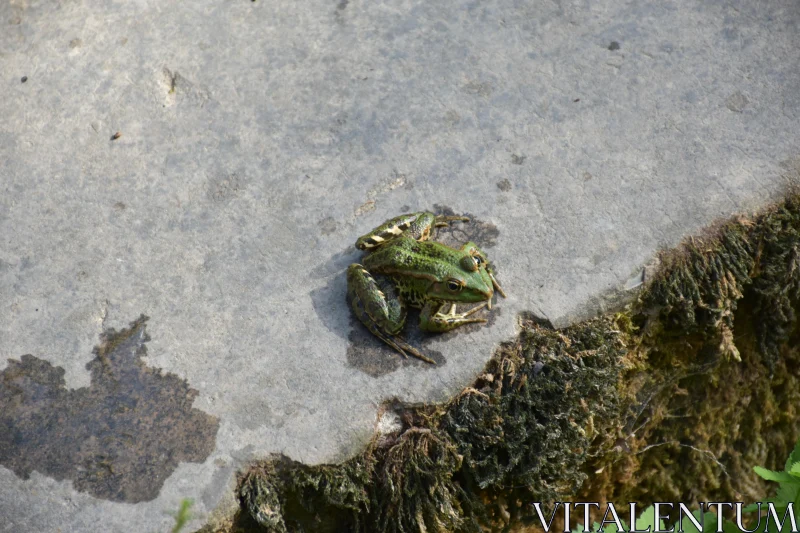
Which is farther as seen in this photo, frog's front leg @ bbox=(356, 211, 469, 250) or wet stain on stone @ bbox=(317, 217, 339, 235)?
wet stain on stone @ bbox=(317, 217, 339, 235)

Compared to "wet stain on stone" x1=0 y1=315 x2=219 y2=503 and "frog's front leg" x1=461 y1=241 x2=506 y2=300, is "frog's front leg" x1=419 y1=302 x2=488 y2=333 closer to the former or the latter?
"frog's front leg" x1=461 y1=241 x2=506 y2=300

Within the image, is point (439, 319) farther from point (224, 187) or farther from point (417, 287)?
point (224, 187)

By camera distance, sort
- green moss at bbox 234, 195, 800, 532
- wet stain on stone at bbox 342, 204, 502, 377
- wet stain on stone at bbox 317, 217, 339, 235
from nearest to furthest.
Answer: green moss at bbox 234, 195, 800, 532
wet stain on stone at bbox 342, 204, 502, 377
wet stain on stone at bbox 317, 217, 339, 235

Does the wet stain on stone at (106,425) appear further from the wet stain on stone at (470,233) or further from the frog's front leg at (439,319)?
the wet stain on stone at (470,233)

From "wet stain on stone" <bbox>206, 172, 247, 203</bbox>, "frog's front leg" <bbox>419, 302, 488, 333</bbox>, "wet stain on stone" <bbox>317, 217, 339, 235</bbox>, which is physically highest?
Answer: "wet stain on stone" <bbox>206, 172, 247, 203</bbox>

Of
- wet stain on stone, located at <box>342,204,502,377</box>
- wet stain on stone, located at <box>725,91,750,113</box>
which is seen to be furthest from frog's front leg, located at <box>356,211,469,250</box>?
wet stain on stone, located at <box>725,91,750,113</box>

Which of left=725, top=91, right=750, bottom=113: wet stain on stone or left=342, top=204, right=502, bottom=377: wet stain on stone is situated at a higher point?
left=725, top=91, right=750, bottom=113: wet stain on stone

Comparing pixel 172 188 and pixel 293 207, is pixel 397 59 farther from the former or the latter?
pixel 172 188
